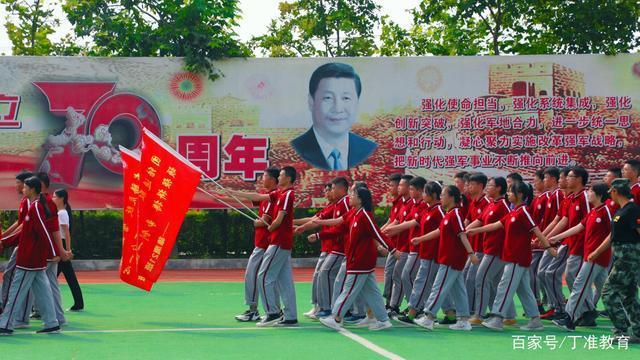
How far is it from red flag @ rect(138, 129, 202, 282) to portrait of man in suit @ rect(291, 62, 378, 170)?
26.8 feet

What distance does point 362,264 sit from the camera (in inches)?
440

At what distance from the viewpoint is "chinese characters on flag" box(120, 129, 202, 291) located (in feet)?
40.2

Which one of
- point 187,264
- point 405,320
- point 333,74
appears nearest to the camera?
point 405,320

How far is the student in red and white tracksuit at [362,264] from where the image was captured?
11156mm

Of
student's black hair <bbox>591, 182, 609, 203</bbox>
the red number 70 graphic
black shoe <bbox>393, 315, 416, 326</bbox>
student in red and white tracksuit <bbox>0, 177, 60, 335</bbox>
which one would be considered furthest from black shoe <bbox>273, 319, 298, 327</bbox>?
the red number 70 graphic

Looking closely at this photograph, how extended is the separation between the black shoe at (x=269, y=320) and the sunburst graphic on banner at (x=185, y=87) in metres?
9.18

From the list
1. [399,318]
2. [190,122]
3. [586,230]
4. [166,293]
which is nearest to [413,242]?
[399,318]

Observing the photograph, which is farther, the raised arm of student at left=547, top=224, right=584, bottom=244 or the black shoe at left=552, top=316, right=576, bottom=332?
the raised arm of student at left=547, top=224, right=584, bottom=244

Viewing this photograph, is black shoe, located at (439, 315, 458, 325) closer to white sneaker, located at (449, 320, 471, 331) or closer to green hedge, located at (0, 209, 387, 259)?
white sneaker, located at (449, 320, 471, 331)

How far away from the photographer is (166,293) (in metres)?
16.1

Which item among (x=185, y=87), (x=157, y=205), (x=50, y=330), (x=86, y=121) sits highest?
(x=185, y=87)

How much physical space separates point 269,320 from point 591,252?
3.48 m

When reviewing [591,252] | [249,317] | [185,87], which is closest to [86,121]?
[185,87]

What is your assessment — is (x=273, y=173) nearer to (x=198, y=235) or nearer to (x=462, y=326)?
(x=462, y=326)
